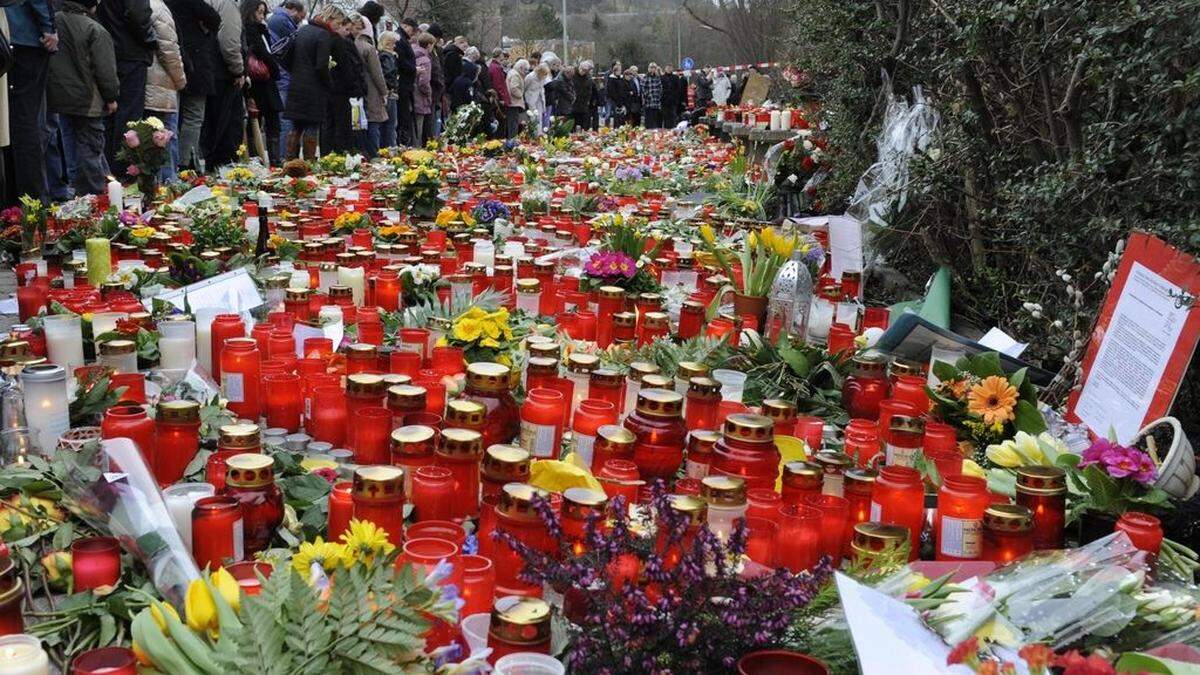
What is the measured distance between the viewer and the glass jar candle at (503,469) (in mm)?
2268

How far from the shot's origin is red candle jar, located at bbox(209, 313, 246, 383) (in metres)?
3.40

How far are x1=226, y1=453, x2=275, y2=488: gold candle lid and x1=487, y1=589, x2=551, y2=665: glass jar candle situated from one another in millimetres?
697

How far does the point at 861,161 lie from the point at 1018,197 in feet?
10.2

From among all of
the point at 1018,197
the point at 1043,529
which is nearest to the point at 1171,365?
the point at 1043,529

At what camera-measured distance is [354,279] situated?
4.41 metres

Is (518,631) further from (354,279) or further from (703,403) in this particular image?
(354,279)

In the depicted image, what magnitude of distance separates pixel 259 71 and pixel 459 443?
29.4ft

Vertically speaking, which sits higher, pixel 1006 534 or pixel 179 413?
pixel 179 413

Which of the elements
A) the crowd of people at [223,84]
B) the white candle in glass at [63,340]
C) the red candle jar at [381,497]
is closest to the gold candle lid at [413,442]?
the red candle jar at [381,497]

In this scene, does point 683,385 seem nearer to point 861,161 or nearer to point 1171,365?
point 1171,365

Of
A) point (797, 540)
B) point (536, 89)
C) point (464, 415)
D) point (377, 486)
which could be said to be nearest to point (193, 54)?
point (464, 415)

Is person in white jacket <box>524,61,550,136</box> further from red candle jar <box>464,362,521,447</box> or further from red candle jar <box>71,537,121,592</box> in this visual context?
red candle jar <box>71,537,121,592</box>

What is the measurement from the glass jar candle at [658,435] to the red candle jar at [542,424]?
18cm

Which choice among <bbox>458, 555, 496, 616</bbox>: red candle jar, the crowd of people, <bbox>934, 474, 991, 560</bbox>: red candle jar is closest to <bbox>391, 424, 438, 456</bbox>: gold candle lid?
<bbox>458, 555, 496, 616</bbox>: red candle jar
